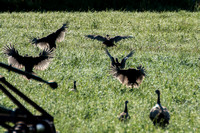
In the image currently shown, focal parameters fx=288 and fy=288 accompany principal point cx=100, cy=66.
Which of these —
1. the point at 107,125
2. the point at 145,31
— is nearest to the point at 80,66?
the point at 107,125

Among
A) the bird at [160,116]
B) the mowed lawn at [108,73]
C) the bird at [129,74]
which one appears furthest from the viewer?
the bird at [129,74]

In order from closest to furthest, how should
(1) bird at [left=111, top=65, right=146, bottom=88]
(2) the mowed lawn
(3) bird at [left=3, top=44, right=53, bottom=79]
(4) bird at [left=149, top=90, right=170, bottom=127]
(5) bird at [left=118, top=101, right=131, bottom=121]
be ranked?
(4) bird at [left=149, top=90, right=170, bottom=127]
(5) bird at [left=118, top=101, right=131, bottom=121]
(2) the mowed lawn
(1) bird at [left=111, top=65, right=146, bottom=88]
(3) bird at [left=3, top=44, right=53, bottom=79]

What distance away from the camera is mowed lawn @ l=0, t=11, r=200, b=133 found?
209 inches

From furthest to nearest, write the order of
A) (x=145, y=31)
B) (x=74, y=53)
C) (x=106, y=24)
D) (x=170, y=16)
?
(x=170, y=16)
(x=106, y=24)
(x=145, y=31)
(x=74, y=53)

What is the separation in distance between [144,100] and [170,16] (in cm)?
1329

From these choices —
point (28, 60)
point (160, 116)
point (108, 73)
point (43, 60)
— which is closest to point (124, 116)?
point (160, 116)

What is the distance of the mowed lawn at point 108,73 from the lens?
209 inches

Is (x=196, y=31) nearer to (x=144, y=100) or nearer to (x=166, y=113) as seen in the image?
(x=144, y=100)

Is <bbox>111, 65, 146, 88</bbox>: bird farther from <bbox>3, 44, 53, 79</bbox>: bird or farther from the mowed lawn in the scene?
<bbox>3, 44, 53, 79</bbox>: bird

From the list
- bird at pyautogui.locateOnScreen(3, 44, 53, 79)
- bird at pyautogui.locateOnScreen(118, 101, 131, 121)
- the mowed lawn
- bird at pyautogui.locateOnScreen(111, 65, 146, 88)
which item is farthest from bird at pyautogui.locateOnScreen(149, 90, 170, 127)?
bird at pyautogui.locateOnScreen(3, 44, 53, 79)

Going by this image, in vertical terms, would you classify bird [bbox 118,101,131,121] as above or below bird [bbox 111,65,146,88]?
below

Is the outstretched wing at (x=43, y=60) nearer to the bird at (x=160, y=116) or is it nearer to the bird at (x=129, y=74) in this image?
the bird at (x=129, y=74)

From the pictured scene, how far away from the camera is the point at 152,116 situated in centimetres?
506

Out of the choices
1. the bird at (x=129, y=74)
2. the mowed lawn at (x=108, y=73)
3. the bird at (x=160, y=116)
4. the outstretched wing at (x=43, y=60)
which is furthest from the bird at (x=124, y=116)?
the outstretched wing at (x=43, y=60)
